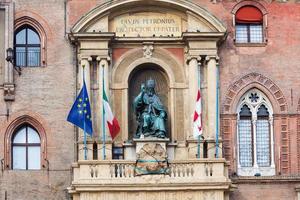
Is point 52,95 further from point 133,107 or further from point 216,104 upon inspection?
point 216,104

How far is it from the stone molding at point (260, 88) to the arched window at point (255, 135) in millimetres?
208

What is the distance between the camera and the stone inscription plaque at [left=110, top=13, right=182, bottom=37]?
41.4 meters

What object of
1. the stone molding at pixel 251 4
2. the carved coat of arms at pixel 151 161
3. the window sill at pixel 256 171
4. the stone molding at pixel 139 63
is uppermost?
the stone molding at pixel 251 4

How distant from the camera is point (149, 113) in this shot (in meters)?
40.2

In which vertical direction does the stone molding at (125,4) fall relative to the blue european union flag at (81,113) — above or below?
above

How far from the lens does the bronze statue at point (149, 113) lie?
40.0m

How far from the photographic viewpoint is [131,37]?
4112 cm

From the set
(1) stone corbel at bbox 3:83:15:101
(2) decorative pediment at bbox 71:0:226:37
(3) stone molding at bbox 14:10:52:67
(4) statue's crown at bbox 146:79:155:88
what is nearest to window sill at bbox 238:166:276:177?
(4) statue's crown at bbox 146:79:155:88

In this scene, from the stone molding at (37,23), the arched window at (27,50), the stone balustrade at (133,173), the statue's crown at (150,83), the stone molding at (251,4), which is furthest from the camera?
the stone molding at (251,4)

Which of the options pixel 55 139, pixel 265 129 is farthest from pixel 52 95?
pixel 265 129

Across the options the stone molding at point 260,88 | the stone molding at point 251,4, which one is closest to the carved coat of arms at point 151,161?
the stone molding at point 260,88

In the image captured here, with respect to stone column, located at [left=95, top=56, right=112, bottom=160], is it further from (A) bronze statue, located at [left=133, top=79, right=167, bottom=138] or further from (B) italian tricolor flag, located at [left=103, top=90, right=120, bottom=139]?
(A) bronze statue, located at [left=133, top=79, right=167, bottom=138]

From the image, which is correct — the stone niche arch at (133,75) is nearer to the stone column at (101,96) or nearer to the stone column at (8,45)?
the stone column at (101,96)

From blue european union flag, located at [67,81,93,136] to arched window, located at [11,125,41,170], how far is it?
1897 millimetres
